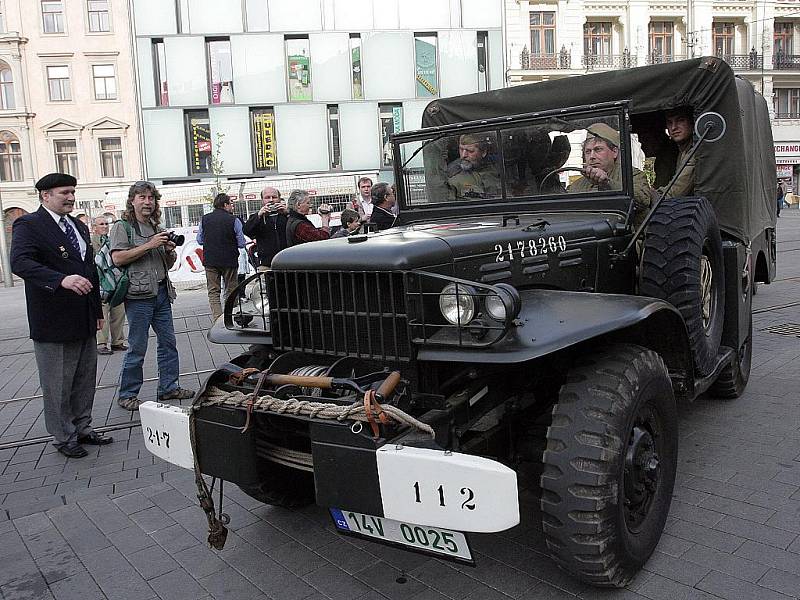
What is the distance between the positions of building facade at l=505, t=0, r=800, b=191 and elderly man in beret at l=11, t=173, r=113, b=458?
91.9 feet

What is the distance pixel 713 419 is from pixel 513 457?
2199mm

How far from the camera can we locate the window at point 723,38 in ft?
118

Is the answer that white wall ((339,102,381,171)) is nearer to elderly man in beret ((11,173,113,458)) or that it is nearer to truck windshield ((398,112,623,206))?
elderly man in beret ((11,173,113,458))

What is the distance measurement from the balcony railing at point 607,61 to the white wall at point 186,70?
17.0m

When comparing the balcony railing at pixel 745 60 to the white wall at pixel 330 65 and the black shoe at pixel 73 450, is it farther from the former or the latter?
the black shoe at pixel 73 450

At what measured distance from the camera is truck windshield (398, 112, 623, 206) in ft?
13.7

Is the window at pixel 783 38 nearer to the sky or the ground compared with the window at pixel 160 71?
nearer to the sky

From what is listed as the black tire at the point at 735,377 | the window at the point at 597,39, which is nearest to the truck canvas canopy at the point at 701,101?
the black tire at the point at 735,377

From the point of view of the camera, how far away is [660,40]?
3450 cm

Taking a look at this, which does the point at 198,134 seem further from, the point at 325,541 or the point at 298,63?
the point at 325,541

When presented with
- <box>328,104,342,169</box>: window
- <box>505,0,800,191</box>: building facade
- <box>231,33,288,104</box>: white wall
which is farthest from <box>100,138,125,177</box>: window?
<box>505,0,800,191</box>: building facade

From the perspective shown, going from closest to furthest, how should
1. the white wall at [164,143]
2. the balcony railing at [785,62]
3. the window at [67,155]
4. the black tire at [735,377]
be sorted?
the black tire at [735,377], the white wall at [164,143], the window at [67,155], the balcony railing at [785,62]

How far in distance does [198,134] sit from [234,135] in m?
1.42

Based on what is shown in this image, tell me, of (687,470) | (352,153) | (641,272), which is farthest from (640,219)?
(352,153)
